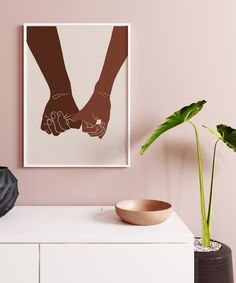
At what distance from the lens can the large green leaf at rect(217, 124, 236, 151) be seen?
1369 millimetres

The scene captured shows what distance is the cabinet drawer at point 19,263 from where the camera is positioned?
1.14 meters

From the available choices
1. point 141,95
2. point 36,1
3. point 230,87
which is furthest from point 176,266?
point 36,1

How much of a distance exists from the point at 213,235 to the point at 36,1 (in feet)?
4.92

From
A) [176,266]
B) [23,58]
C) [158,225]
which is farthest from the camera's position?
[23,58]

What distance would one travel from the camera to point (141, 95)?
1581 millimetres

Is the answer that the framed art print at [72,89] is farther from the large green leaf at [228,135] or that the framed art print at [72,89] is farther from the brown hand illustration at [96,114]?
the large green leaf at [228,135]

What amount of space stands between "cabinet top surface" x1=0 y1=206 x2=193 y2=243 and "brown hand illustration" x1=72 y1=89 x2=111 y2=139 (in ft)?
1.33

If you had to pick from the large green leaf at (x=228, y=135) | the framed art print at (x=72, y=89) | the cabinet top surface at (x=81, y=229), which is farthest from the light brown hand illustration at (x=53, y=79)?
the large green leaf at (x=228, y=135)

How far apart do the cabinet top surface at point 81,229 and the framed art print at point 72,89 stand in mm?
289

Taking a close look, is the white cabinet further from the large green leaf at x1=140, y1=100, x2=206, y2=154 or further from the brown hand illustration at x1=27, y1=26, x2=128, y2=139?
the brown hand illustration at x1=27, y1=26, x2=128, y2=139

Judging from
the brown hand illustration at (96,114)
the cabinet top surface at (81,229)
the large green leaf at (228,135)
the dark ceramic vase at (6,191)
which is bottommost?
the cabinet top surface at (81,229)

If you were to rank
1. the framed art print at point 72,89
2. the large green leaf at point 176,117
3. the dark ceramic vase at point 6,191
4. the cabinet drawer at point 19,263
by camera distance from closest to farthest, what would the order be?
the cabinet drawer at point 19,263 < the dark ceramic vase at point 6,191 < the large green leaf at point 176,117 < the framed art print at point 72,89

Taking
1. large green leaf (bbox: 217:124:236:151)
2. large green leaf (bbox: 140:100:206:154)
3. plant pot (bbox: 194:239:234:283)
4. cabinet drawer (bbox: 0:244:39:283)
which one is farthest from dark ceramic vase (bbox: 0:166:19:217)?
large green leaf (bbox: 217:124:236:151)

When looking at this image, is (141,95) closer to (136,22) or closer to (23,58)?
(136,22)
